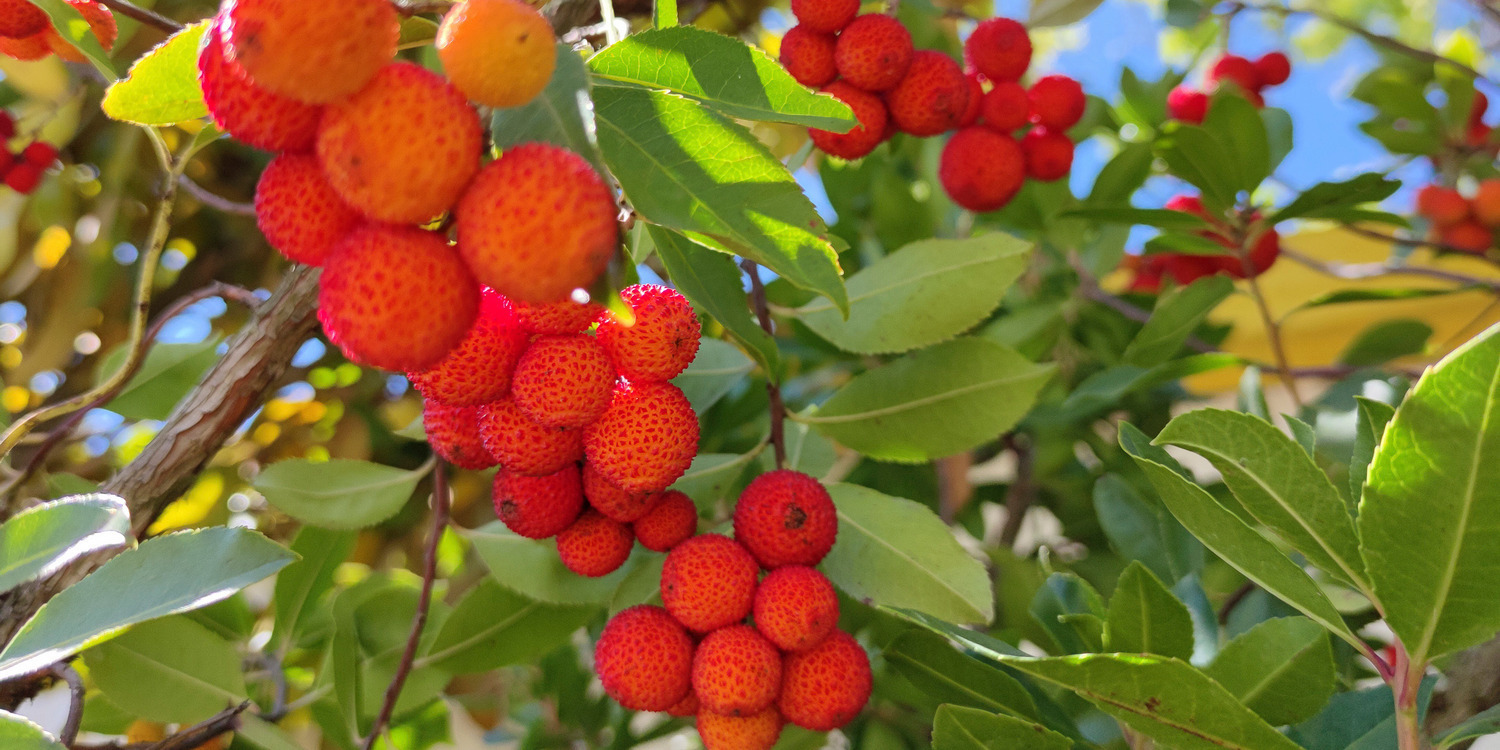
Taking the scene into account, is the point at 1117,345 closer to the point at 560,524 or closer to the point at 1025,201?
the point at 1025,201

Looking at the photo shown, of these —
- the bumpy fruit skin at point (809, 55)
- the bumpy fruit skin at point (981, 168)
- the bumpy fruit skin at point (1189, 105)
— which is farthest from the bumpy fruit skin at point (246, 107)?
the bumpy fruit skin at point (1189, 105)

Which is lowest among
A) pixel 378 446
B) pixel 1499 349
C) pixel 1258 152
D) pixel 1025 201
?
pixel 378 446

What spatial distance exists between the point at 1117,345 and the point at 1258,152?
33cm

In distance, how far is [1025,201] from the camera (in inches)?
50.7

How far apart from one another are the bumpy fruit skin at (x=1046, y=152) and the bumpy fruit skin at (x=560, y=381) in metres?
0.65

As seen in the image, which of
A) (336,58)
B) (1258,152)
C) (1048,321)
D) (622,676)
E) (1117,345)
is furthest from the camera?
(1117,345)

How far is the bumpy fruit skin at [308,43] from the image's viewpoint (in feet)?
1.20

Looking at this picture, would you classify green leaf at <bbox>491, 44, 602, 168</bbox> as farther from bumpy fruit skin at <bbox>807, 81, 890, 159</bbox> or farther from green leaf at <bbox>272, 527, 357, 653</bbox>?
green leaf at <bbox>272, 527, 357, 653</bbox>

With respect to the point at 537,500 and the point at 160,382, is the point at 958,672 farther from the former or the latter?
the point at 160,382

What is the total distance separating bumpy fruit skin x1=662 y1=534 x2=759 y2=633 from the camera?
602 millimetres

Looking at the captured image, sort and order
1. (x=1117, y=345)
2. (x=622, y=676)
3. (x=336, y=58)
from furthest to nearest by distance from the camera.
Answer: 1. (x=1117, y=345)
2. (x=622, y=676)
3. (x=336, y=58)

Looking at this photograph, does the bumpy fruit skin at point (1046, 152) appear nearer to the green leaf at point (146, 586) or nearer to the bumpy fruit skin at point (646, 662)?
the bumpy fruit skin at point (646, 662)

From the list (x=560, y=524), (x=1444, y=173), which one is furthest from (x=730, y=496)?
(x=1444, y=173)

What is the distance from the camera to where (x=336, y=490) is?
0.77 m
